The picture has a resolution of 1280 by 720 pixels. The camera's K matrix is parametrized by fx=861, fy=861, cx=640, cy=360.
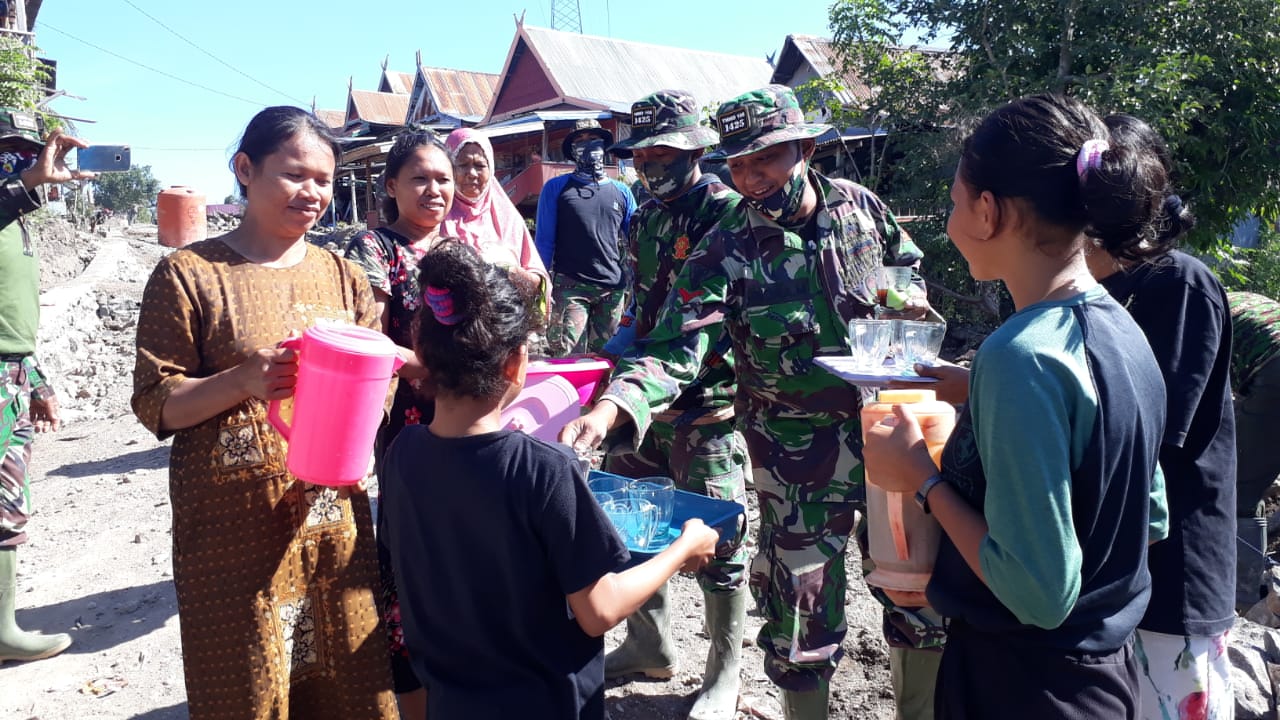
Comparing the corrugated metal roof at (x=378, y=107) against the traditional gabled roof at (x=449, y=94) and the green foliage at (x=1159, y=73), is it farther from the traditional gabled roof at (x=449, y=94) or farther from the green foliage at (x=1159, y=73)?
the green foliage at (x=1159, y=73)

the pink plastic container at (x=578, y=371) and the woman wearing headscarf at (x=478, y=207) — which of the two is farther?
the woman wearing headscarf at (x=478, y=207)

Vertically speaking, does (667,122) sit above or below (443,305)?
above

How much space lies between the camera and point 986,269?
63.1 inches

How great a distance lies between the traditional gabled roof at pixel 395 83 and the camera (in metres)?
39.0

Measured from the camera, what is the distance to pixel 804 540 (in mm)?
2805

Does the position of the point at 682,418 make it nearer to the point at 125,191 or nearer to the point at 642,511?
the point at 642,511

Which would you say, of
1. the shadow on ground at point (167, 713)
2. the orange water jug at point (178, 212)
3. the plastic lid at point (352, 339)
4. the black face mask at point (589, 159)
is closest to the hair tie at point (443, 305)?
the plastic lid at point (352, 339)

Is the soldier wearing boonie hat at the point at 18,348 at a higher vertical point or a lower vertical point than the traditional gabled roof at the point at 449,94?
lower

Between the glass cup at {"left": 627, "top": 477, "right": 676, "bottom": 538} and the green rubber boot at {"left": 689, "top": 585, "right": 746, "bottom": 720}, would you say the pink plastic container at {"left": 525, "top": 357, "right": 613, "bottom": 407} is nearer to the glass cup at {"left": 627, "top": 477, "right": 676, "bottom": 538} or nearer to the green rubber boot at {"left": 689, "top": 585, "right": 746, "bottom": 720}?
the glass cup at {"left": 627, "top": 477, "right": 676, "bottom": 538}

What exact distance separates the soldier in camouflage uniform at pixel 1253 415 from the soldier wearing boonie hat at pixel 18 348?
15.6 feet

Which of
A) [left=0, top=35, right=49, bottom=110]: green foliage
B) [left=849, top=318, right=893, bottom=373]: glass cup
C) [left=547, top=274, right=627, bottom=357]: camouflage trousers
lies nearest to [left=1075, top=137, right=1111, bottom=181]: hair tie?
[left=849, top=318, right=893, bottom=373]: glass cup

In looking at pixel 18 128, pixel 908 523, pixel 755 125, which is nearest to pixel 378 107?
pixel 18 128

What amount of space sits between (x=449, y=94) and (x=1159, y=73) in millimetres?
25600

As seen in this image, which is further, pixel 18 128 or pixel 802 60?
pixel 802 60
